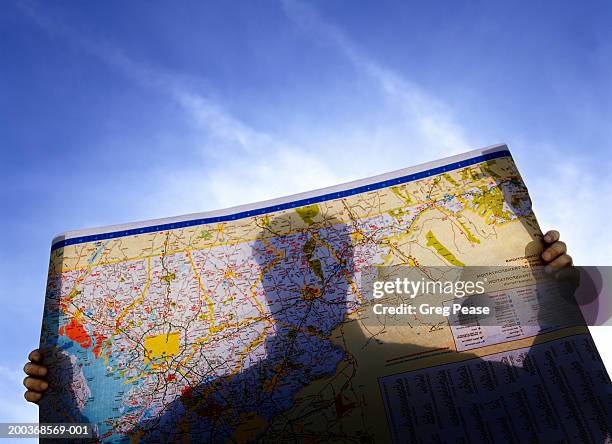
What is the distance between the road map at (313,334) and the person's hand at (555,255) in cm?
5

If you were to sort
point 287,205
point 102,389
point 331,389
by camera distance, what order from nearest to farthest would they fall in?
point 331,389 < point 102,389 < point 287,205

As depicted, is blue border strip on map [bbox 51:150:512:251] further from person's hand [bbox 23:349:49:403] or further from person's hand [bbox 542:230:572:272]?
person's hand [bbox 23:349:49:403]

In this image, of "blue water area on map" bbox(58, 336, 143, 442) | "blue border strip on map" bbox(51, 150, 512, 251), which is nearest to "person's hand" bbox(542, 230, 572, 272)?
Result: "blue border strip on map" bbox(51, 150, 512, 251)

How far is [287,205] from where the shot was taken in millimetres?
1801

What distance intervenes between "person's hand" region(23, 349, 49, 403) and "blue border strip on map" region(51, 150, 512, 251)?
1.82 feet

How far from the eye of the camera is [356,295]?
5.24 ft

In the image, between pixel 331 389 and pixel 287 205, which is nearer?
pixel 331 389

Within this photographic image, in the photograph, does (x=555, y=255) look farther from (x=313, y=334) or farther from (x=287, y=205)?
(x=287, y=205)

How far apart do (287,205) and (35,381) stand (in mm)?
1315

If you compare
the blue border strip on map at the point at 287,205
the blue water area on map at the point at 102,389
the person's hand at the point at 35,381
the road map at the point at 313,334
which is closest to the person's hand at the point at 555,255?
the road map at the point at 313,334

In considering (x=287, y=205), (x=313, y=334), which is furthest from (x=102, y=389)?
(x=287, y=205)

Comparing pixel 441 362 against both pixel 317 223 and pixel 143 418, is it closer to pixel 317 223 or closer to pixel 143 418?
pixel 317 223

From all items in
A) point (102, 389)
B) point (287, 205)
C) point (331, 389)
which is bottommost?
point (331, 389)

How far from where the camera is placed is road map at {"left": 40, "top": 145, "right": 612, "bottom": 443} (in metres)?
1.40
